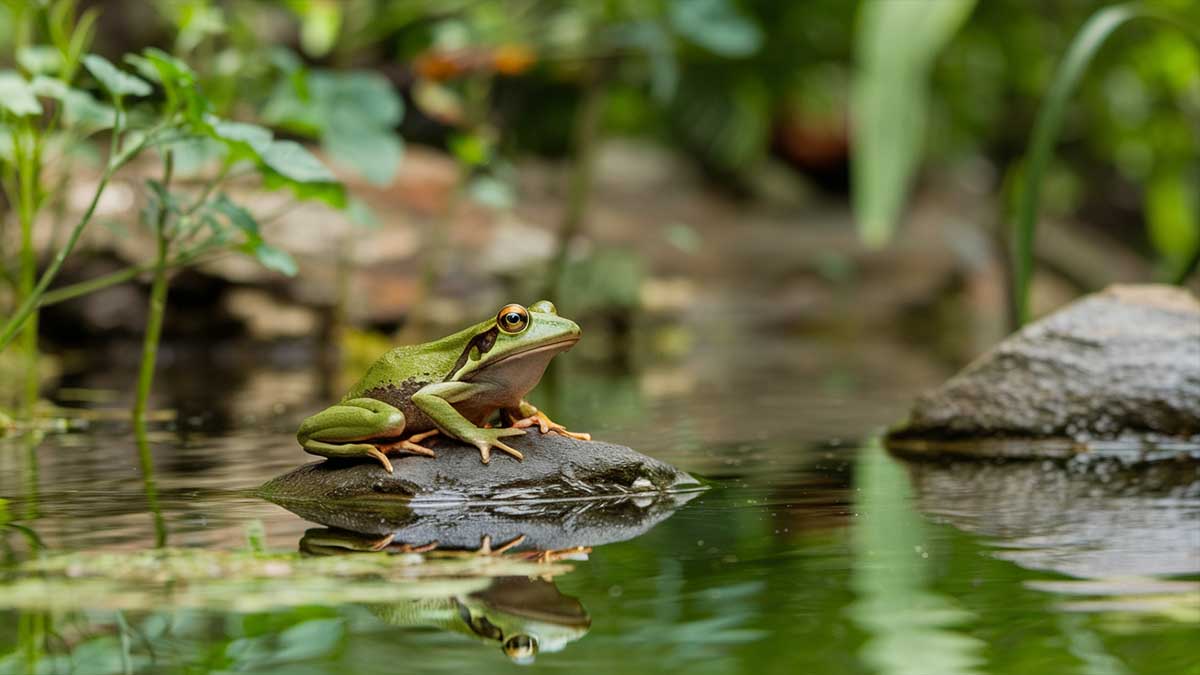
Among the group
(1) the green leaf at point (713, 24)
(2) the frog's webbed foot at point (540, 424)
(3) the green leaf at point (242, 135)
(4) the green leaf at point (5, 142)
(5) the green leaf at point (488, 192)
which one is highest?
(1) the green leaf at point (713, 24)

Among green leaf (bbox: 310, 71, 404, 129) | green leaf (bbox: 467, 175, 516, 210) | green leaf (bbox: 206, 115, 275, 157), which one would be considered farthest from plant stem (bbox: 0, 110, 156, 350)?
green leaf (bbox: 467, 175, 516, 210)

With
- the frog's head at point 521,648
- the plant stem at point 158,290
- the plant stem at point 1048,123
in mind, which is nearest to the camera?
the frog's head at point 521,648

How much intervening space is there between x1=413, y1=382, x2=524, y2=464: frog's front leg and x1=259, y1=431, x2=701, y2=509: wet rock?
0.17 ft

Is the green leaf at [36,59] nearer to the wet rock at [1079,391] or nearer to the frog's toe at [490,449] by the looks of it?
the frog's toe at [490,449]

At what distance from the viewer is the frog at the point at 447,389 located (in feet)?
9.34

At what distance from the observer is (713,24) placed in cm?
801

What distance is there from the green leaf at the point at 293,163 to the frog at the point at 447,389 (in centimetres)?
67

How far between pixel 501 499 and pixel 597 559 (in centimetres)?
62

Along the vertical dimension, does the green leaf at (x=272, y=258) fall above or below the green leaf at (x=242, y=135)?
below

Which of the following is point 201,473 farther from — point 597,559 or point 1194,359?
point 1194,359

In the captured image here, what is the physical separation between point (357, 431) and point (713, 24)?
5617mm

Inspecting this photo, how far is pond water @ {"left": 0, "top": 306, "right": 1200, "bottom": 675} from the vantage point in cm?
170

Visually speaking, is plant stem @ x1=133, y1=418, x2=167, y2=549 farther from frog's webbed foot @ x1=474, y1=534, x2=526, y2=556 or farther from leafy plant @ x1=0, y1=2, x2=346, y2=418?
frog's webbed foot @ x1=474, y1=534, x2=526, y2=556

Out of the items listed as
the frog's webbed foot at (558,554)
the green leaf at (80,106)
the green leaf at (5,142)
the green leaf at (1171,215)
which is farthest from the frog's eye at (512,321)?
the green leaf at (1171,215)
